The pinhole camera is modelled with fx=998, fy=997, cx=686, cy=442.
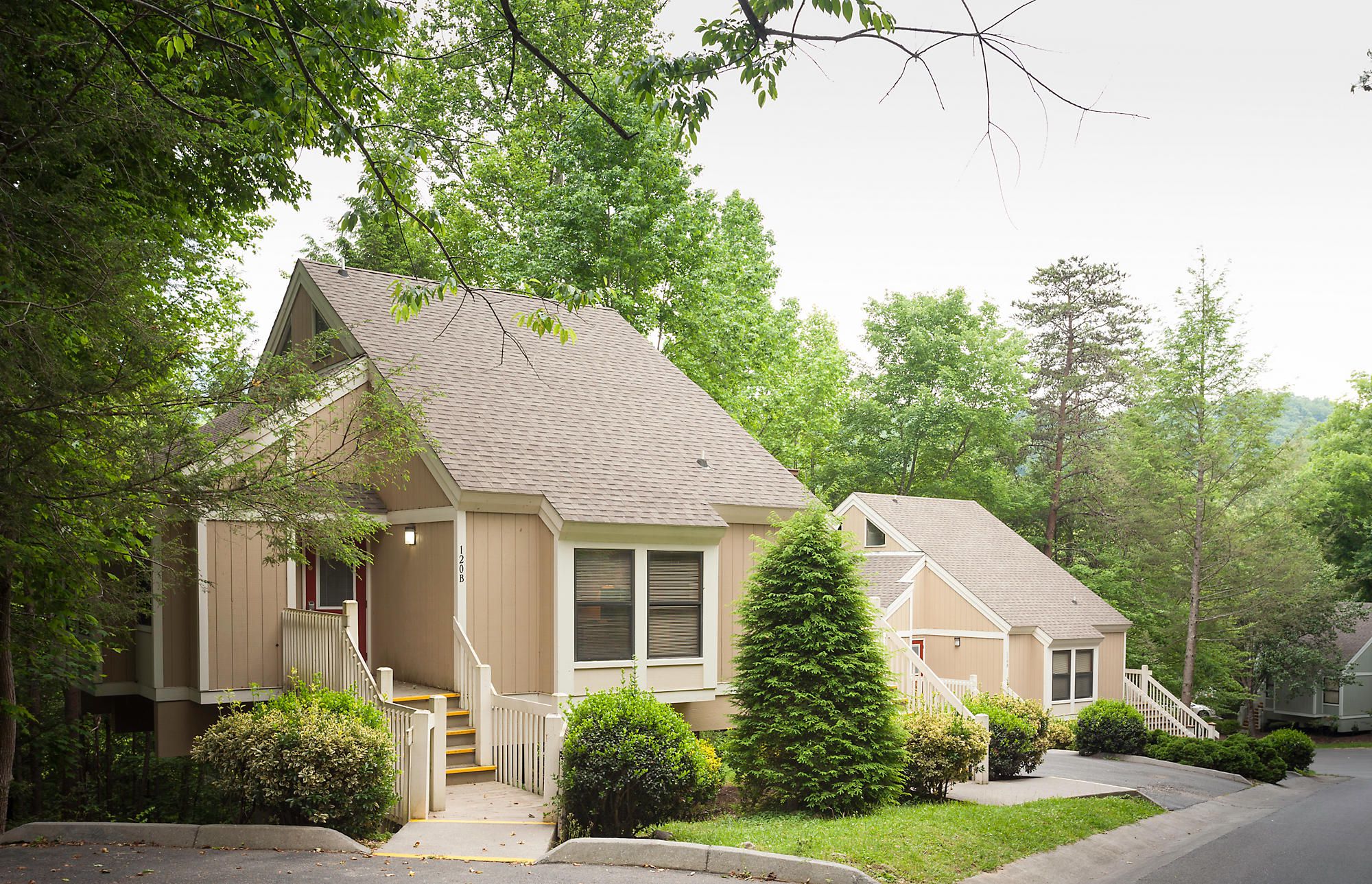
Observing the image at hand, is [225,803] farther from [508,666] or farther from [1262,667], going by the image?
[1262,667]

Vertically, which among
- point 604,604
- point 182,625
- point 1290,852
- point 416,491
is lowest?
point 1290,852

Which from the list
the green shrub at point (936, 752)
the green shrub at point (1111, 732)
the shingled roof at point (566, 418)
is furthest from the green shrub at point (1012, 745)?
the green shrub at point (1111, 732)

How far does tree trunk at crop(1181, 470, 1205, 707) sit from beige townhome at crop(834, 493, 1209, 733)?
1670mm

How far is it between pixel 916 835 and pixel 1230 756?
46.9 feet

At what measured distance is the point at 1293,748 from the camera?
2270 cm

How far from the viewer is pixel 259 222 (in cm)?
2073

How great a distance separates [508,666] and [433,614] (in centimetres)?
124

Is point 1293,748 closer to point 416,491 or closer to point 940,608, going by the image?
point 940,608

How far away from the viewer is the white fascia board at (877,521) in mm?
28286

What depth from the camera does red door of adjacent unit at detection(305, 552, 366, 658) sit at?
566 inches

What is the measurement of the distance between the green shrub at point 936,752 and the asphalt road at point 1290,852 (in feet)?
7.93

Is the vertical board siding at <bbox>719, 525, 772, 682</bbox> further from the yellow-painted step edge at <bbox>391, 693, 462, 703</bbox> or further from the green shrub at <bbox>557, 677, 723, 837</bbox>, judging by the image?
the green shrub at <bbox>557, 677, 723, 837</bbox>

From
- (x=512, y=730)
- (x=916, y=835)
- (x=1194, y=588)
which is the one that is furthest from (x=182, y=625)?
(x=1194, y=588)

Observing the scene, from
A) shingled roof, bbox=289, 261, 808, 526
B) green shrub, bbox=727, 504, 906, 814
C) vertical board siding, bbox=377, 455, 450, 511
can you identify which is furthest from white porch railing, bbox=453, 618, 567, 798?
shingled roof, bbox=289, 261, 808, 526
